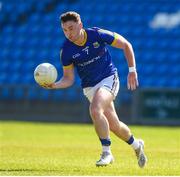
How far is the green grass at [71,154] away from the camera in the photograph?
780 centimetres

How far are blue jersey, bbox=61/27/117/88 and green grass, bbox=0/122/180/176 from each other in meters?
1.18

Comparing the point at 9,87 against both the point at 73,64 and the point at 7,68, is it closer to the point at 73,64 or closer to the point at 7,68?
the point at 7,68

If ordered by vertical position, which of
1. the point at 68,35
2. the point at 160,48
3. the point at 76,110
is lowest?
the point at 76,110

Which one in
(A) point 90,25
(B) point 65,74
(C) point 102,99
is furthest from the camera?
(A) point 90,25

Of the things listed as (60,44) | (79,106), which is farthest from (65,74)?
(60,44)

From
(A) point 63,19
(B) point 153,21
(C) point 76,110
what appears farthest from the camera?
(B) point 153,21

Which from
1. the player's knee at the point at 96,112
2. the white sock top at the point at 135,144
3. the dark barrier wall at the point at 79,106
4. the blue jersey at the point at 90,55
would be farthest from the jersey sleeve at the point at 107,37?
the dark barrier wall at the point at 79,106

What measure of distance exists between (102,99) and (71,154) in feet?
8.65

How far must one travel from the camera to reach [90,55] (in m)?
8.60

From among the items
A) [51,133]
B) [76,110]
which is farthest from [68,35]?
[76,110]

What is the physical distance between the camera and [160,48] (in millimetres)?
25391

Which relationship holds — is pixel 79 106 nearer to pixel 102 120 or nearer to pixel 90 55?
pixel 90 55

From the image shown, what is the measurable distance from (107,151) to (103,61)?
1.21 meters

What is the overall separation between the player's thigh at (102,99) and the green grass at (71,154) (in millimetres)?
774
